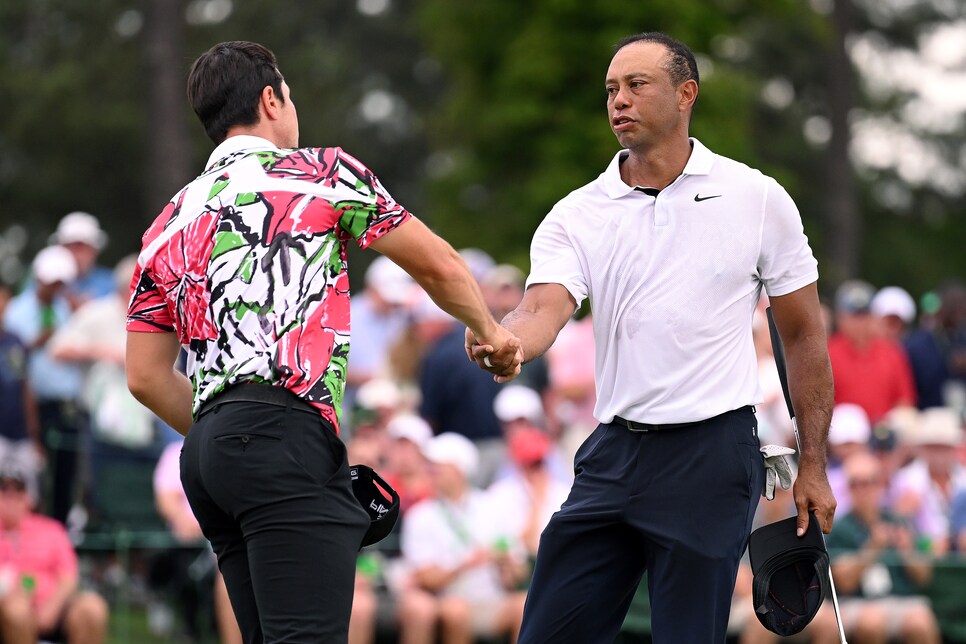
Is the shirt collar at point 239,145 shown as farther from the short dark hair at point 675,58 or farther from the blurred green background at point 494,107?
the blurred green background at point 494,107

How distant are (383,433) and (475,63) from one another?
12.2 meters

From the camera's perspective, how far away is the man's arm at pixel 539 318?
5195 millimetres

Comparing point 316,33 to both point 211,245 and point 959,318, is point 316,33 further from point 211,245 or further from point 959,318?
point 211,245

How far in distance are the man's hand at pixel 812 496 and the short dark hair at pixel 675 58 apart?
1.37 m

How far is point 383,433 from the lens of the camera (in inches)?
408

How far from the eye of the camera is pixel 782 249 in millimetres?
5195

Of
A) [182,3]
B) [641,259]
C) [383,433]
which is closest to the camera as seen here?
[641,259]

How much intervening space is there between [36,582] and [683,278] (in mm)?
5576

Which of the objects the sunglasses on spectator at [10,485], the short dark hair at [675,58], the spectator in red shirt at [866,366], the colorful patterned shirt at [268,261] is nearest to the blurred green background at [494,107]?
the spectator in red shirt at [866,366]

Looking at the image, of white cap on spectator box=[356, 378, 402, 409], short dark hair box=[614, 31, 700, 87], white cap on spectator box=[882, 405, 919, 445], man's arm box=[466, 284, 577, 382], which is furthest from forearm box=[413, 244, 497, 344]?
white cap on spectator box=[882, 405, 919, 445]

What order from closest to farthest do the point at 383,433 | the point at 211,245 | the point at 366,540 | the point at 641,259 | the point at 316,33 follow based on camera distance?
the point at 211,245
the point at 366,540
the point at 641,259
the point at 383,433
the point at 316,33

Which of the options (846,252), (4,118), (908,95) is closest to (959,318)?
(846,252)

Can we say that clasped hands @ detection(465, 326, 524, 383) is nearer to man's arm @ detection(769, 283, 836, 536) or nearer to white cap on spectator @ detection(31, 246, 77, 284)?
man's arm @ detection(769, 283, 836, 536)

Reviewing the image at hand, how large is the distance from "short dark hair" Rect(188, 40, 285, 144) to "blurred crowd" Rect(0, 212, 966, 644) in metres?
4.98
